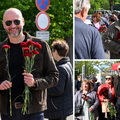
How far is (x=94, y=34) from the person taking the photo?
255 cm

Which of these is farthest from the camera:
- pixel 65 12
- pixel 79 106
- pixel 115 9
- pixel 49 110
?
pixel 65 12

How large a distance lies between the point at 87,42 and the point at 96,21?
235mm

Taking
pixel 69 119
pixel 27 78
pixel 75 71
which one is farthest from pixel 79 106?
pixel 69 119

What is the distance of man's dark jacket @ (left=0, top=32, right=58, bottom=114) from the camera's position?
302cm

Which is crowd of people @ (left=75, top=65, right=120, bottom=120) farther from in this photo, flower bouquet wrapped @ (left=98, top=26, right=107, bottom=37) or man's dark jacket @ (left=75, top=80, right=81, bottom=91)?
flower bouquet wrapped @ (left=98, top=26, right=107, bottom=37)

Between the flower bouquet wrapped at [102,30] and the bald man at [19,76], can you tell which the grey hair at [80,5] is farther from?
the bald man at [19,76]

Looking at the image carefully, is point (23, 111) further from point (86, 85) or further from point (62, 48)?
point (62, 48)

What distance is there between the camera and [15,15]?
316cm

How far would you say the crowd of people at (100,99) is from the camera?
9.81 ft

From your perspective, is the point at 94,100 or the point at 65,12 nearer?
the point at 94,100

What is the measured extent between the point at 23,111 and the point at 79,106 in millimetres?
633

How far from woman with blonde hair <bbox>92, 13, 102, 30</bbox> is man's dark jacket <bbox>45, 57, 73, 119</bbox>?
57.9 inches

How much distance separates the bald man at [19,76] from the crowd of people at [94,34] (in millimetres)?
614

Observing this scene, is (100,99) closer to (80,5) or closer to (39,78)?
(39,78)
